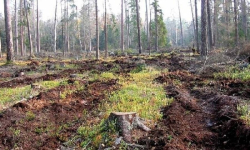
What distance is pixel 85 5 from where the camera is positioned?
50.9 m

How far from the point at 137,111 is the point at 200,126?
1574 millimetres

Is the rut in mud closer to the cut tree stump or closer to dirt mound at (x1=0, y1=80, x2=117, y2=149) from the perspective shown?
the cut tree stump

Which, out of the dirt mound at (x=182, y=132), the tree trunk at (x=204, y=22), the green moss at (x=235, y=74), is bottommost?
the dirt mound at (x=182, y=132)

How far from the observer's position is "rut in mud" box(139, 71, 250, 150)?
4.34 metres

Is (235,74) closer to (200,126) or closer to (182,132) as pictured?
(200,126)

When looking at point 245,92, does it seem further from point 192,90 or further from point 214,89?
point 192,90

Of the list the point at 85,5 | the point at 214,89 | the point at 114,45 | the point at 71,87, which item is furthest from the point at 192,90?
the point at 114,45

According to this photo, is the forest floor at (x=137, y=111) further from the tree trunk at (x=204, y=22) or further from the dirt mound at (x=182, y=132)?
the tree trunk at (x=204, y=22)

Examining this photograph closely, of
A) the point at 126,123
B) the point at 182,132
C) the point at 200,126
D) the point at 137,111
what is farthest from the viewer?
the point at 137,111

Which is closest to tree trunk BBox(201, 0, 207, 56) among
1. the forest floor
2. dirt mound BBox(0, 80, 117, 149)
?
the forest floor

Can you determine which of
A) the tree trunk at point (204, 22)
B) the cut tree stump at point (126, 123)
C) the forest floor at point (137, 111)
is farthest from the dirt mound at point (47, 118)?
the tree trunk at point (204, 22)

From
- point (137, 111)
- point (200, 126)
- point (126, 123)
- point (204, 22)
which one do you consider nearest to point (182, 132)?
point (200, 126)

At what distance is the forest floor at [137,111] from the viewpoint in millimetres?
4641

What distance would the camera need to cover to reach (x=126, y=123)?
5.07 metres
